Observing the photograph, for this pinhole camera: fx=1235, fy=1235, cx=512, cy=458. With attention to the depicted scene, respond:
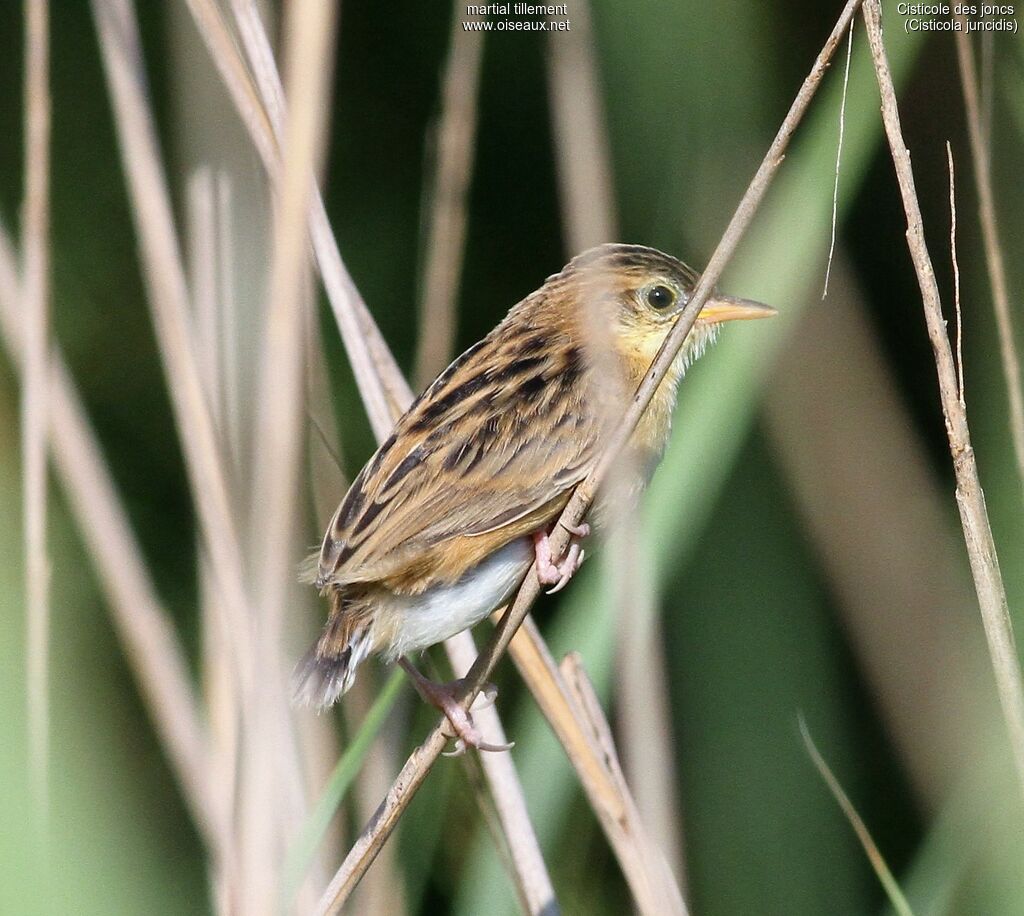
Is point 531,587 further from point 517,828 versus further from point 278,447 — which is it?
point 517,828

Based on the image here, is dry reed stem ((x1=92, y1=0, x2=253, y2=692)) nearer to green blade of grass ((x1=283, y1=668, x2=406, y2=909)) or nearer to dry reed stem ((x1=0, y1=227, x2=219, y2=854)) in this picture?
dry reed stem ((x1=0, y1=227, x2=219, y2=854))

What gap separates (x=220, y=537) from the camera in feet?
7.62

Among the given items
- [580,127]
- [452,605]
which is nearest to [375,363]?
[452,605]

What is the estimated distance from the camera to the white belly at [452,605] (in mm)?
2334

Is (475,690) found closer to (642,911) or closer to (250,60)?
(642,911)

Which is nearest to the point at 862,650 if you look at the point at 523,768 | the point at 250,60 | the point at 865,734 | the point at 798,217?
the point at 865,734

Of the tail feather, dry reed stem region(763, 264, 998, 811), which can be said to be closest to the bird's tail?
the tail feather

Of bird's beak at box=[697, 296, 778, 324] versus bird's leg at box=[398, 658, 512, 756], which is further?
bird's beak at box=[697, 296, 778, 324]

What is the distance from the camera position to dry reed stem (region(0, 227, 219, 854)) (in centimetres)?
234

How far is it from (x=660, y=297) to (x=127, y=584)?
1291mm

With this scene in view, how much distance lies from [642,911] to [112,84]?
1.92 metres

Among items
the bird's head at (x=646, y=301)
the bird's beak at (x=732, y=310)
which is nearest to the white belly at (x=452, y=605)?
the bird's head at (x=646, y=301)

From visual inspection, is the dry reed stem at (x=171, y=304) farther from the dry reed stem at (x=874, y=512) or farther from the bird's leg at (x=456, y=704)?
the dry reed stem at (x=874, y=512)

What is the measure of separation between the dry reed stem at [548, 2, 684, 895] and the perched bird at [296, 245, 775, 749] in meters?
Result: 0.13
